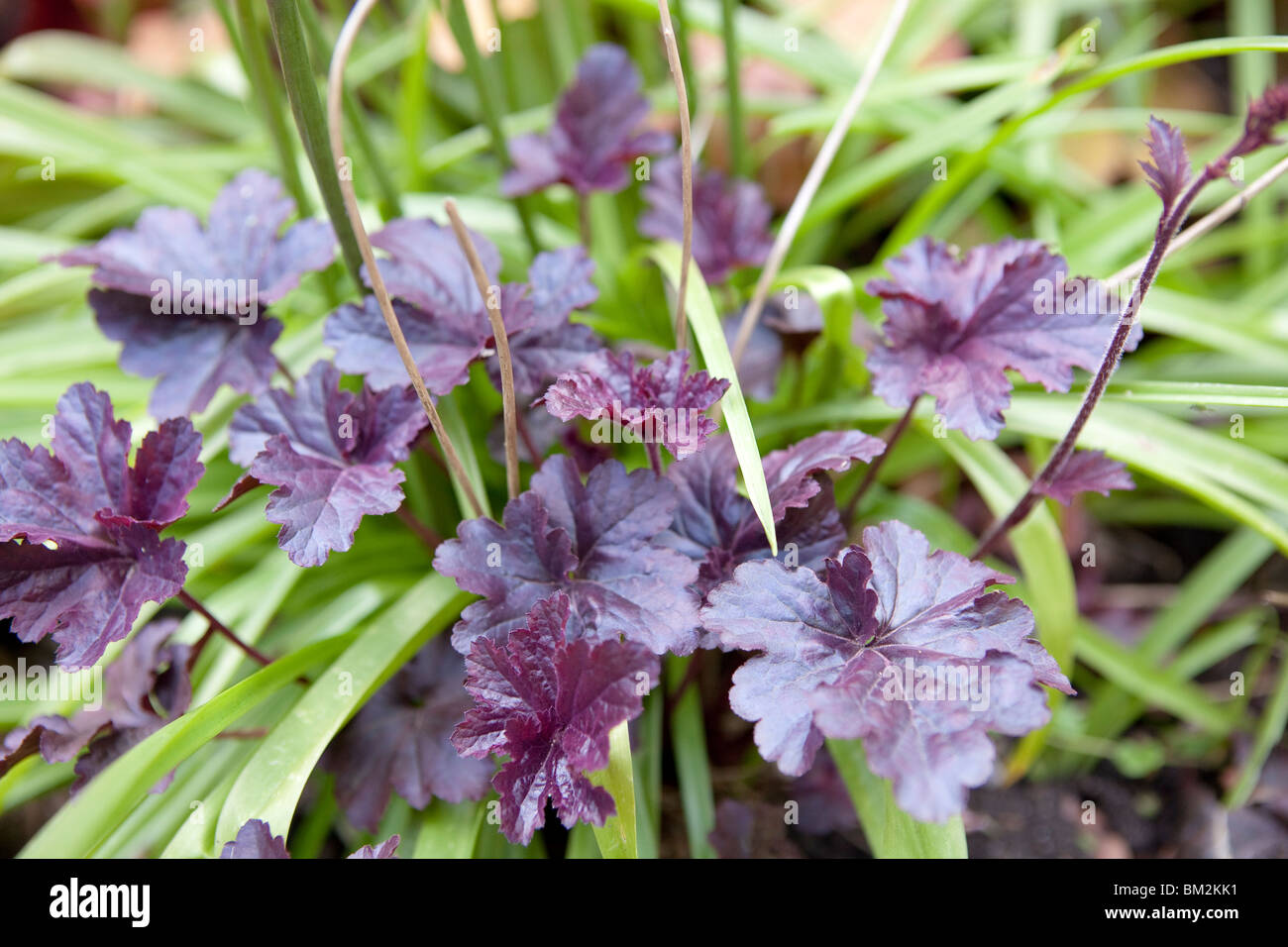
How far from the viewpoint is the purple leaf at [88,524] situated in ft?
2.95

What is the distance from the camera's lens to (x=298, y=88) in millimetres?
1025

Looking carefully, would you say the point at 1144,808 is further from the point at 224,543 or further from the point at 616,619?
the point at 224,543

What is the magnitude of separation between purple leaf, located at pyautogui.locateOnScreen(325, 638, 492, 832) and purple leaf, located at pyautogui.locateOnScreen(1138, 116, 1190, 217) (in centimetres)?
94

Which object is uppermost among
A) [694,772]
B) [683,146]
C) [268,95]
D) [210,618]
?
[268,95]

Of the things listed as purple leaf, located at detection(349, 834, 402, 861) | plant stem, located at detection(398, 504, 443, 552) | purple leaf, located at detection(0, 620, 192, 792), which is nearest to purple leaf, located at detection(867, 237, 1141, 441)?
plant stem, located at detection(398, 504, 443, 552)

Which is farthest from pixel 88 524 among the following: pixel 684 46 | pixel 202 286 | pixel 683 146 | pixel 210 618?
pixel 684 46

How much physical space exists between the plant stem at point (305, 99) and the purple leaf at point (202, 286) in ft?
0.14

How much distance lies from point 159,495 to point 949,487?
1.43 m

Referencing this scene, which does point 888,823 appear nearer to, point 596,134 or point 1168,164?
point 1168,164

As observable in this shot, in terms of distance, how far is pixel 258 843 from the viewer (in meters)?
0.86

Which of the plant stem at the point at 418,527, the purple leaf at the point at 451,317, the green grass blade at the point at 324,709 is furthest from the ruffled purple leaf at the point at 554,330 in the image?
the green grass blade at the point at 324,709

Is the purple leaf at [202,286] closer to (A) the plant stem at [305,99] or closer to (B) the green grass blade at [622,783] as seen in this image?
(A) the plant stem at [305,99]

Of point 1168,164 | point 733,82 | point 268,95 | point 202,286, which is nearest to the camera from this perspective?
point 1168,164

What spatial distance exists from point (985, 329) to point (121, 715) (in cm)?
113
